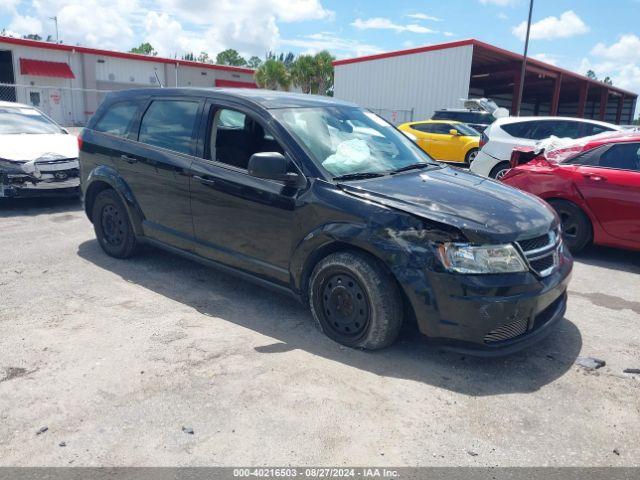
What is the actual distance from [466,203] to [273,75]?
1803 inches

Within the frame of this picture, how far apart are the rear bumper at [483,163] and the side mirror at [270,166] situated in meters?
7.30

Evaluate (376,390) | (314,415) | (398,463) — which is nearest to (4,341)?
(314,415)

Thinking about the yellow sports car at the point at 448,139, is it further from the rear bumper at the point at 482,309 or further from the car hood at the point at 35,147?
the rear bumper at the point at 482,309

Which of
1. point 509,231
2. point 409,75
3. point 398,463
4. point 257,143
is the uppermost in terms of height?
point 409,75

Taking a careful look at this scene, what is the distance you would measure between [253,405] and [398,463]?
0.91 meters

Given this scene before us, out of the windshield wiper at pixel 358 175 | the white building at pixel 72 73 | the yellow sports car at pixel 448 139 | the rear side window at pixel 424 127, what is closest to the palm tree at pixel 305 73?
the white building at pixel 72 73

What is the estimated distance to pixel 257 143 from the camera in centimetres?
447

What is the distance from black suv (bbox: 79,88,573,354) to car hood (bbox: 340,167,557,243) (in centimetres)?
1

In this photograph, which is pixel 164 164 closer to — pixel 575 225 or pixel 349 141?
pixel 349 141

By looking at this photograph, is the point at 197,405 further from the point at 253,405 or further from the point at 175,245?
the point at 175,245

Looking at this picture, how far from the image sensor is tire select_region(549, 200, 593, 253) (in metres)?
6.23

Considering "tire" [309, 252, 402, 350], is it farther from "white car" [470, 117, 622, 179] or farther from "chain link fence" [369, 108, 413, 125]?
"chain link fence" [369, 108, 413, 125]

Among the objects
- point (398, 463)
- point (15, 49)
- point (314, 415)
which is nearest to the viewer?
point (398, 463)

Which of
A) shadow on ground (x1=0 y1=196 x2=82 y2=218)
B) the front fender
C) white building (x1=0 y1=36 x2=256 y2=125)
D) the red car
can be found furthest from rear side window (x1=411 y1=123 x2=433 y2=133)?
white building (x1=0 y1=36 x2=256 y2=125)
